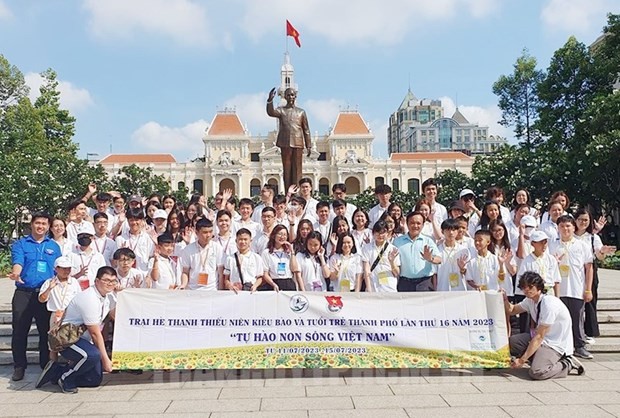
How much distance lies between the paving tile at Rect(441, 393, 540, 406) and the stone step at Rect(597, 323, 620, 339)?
2.67 metres

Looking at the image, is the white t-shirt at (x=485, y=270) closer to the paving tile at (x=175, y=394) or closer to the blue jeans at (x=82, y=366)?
the paving tile at (x=175, y=394)

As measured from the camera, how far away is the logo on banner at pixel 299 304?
5371 mm

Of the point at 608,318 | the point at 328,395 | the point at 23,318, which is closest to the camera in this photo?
the point at 328,395

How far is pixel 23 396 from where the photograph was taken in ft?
15.9

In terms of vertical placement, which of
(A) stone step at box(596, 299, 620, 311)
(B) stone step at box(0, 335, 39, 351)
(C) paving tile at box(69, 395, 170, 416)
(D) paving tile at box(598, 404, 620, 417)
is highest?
(A) stone step at box(596, 299, 620, 311)

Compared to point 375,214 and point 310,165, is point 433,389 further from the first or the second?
point 310,165

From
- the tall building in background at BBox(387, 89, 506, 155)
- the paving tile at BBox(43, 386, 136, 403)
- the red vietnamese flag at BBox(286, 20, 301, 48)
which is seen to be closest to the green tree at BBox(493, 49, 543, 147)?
the red vietnamese flag at BBox(286, 20, 301, 48)

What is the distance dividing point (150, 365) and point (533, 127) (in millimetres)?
27574

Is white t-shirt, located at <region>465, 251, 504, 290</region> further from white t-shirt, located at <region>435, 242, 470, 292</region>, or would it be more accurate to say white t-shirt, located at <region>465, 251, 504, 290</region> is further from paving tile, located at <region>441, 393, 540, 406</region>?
paving tile, located at <region>441, 393, 540, 406</region>

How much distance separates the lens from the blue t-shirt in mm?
5496

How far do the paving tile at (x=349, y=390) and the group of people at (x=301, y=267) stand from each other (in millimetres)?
1148

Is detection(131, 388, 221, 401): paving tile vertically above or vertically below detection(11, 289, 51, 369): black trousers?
below

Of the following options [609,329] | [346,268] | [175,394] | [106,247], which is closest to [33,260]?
[106,247]

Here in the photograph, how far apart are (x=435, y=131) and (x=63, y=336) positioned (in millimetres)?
122618
